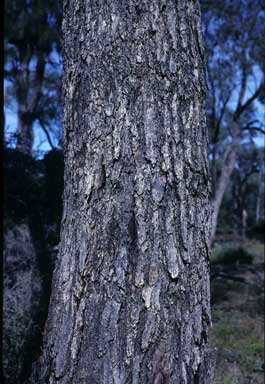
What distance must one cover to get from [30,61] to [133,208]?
13.1 m

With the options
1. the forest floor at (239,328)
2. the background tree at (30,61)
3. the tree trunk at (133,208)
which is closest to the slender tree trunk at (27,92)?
the background tree at (30,61)

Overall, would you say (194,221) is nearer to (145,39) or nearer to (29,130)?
(145,39)

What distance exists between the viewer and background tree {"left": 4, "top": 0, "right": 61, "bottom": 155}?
955cm

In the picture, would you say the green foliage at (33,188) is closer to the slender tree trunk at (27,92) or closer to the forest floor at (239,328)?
the forest floor at (239,328)

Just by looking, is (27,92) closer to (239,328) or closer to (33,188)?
(33,188)

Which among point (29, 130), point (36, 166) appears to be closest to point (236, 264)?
point (29, 130)

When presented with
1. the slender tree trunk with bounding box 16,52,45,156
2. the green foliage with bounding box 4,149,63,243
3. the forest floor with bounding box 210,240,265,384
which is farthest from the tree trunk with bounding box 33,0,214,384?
the slender tree trunk with bounding box 16,52,45,156

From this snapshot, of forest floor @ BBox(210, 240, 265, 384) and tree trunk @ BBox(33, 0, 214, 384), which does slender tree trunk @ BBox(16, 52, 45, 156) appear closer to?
forest floor @ BBox(210, 240, 265, 384)

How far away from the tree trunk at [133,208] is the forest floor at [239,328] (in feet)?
8.97

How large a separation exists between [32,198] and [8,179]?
1.31 ft

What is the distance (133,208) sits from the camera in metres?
2.13

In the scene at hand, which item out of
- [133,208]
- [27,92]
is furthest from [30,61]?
[133,208]

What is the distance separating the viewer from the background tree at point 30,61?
9.55 meters

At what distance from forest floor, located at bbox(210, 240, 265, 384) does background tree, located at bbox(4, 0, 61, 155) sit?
3763mm
